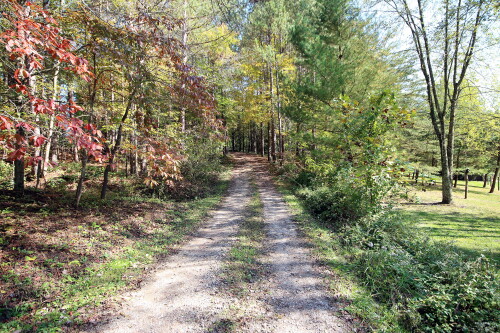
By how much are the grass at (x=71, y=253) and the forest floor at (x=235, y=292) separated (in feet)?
1.44

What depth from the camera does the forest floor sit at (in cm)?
294

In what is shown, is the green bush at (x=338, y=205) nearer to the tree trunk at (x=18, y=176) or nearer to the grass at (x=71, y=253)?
the grass at (x=71, y=253)

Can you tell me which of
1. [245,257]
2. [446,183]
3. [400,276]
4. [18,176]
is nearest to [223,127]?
[245,257]

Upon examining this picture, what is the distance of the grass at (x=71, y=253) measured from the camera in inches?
114

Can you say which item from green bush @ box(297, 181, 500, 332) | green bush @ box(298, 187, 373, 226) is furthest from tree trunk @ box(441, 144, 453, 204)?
green bush @ box(297, 181, 500, 332)

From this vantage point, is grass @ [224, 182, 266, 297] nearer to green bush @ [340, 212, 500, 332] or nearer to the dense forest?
the dense forest

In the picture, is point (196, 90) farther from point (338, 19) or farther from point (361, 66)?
point (338, 19)

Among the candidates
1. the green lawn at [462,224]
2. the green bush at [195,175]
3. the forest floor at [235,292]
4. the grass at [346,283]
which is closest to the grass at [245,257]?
the forest floor at [235,292]

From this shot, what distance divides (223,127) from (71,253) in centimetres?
623

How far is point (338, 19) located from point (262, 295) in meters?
11.9

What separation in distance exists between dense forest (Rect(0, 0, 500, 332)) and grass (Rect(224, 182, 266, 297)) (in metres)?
1.50

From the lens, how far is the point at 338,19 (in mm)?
10539

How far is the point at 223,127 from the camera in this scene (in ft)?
29.8

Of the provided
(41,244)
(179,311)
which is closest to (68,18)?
(41,244)
